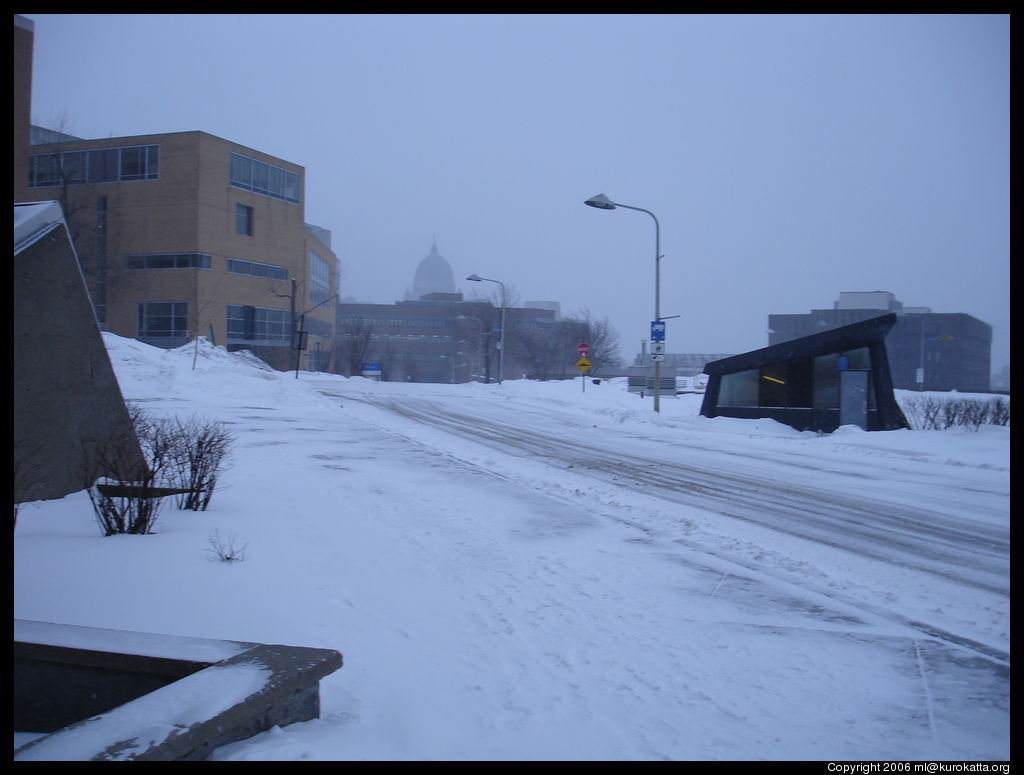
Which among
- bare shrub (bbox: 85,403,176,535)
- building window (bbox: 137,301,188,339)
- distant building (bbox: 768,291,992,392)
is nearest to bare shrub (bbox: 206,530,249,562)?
bare shrub (bbox: 85,403,176,535)

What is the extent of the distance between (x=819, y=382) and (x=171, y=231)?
50683mm

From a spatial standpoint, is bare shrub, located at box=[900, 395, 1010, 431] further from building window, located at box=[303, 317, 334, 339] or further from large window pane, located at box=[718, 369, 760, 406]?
building window, located at box=[303, 317, 334, 339]

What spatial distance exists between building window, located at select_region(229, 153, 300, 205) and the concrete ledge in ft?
199

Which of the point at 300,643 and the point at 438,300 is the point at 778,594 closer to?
the point at 300,643

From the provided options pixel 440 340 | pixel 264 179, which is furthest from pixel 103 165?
pixel 440 340

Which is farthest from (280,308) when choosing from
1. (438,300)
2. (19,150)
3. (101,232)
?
(438,300)

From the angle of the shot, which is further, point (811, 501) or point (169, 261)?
point (169, 261)

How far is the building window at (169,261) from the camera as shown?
5584cm

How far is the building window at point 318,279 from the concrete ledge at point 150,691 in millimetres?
65683

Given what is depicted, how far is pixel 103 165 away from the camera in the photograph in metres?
57.4

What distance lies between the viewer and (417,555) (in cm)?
680

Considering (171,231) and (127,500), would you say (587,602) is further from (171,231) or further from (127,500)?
(171,231)

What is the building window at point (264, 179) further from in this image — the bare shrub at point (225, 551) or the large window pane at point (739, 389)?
the bare shrub at point (225, 551)

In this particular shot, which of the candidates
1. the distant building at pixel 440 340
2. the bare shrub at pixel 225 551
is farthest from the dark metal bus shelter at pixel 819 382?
the distant building at pixel 440 340
